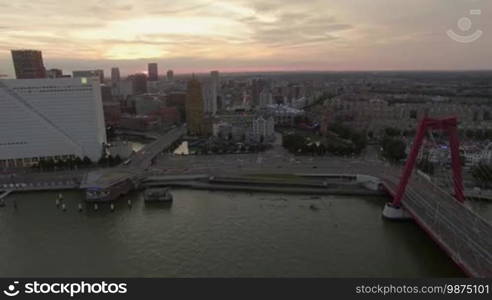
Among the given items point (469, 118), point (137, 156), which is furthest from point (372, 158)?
point (469, 118)

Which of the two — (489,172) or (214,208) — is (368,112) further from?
(214,208)

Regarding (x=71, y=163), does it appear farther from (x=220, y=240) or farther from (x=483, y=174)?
(x=483, y=174)

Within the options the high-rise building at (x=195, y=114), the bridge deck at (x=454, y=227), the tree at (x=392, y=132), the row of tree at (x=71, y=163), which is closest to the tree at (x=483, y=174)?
the bridge deck at (x=454, y=227)

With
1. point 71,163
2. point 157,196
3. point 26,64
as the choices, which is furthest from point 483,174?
point 26,64

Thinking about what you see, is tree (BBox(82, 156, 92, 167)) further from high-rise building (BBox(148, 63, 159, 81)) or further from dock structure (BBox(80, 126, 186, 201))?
high-rise building (BBox(148, 63, 159, 81))

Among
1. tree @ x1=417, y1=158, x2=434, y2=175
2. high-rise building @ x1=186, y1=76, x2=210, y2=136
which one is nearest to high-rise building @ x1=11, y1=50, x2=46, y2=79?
high-rise building @ x1=186, y1=76, x2=210, y2=136

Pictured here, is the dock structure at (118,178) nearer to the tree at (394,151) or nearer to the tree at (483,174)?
the tree at (394,151)

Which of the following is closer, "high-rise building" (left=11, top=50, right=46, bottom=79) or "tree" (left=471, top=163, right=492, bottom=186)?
"tree" (left=471, top=163, right=492, bottom=186)
